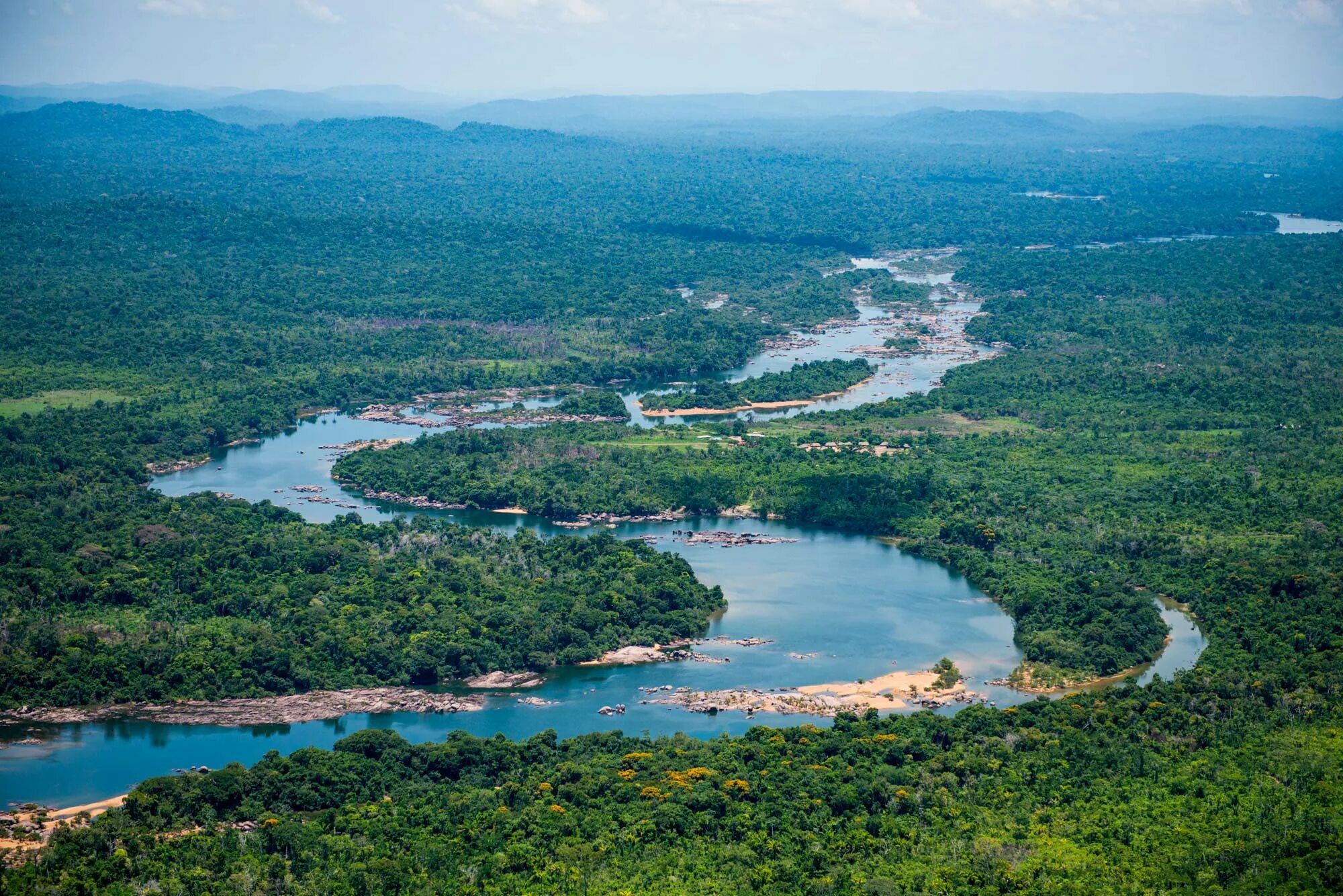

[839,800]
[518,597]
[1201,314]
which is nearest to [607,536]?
[518,597]

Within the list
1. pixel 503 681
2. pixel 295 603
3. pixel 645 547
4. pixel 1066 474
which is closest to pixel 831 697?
pixel 503 681

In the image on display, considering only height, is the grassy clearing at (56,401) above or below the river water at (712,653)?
above

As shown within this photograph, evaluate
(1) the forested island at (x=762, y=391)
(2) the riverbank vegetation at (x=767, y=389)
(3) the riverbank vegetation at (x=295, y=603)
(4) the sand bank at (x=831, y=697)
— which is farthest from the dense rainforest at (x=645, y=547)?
(2) the riverbank vegetation at (x=767, y=389)

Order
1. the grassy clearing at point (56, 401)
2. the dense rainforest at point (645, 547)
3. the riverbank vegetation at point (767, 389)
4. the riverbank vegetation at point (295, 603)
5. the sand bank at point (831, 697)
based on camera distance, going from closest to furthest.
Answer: the dense rainforest at point (645, 547)
the sand bank at point (831, 697)
the riverbank vegetation at point (295, 603)
the grassy clearing at point (56, 401)
the riverbank vegetation at point (767, 389)

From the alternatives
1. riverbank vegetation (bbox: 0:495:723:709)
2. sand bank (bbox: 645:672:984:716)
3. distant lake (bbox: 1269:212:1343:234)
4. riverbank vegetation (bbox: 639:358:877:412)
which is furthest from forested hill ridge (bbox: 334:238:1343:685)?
distant lake (bbox: 1269:212:1343:234)

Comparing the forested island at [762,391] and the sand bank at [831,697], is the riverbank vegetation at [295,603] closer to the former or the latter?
the sand bank at [831,697]

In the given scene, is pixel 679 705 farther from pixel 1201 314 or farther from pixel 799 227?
pixel 799 227

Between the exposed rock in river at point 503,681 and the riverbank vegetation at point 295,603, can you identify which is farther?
the exposed rock in river at point 503,681

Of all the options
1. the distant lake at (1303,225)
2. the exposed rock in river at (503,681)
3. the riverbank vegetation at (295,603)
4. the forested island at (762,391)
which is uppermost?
the distant lake at (1303,225)
